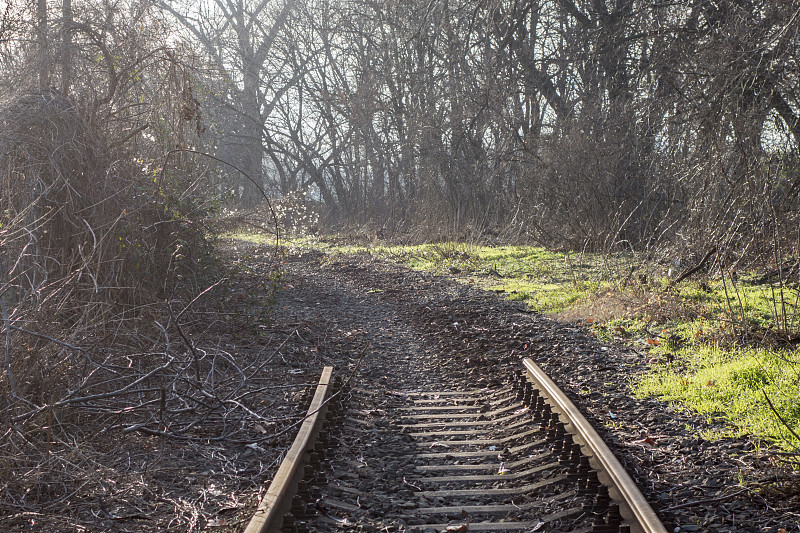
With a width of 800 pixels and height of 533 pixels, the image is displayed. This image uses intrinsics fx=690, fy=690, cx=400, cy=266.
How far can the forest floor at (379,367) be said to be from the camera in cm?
396

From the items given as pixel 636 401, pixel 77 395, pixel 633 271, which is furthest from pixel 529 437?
pixel 633 271

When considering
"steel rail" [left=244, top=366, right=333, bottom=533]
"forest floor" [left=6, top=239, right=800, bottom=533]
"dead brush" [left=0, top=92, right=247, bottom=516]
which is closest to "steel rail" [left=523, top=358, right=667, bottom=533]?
"forest floor" [left=6, top=239, right=800, bottom=533]

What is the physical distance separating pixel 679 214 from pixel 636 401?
8508mm

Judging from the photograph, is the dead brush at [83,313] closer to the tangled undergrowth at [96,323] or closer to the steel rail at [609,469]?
the tangled undergrowth at [96,323]

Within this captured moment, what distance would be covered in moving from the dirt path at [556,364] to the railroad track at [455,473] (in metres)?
0.31

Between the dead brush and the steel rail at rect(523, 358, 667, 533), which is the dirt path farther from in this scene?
the dead brush

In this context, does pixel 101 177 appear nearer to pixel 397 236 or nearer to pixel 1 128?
pixel 1 128

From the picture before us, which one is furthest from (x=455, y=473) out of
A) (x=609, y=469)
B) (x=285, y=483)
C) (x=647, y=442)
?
(x=647, y=442)

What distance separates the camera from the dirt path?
4.06 m

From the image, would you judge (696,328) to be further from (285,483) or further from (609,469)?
(285,483)

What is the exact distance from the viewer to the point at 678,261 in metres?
11.2

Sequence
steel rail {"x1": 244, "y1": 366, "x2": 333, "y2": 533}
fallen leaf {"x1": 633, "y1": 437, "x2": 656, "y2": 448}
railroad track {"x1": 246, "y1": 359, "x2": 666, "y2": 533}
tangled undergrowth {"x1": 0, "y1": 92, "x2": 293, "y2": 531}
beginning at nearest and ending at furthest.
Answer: steel rail {"x1": 244, "y1": 366, "x2": 333, "y2": 533}
railroad track {"x1": 246, "y1": 359, "x2": 666, "y2": 533}
tangled undergrowth {"x1": 0, "y1": 92, "x2": 293, "y2": 531}
fallen leaf {"x1": 633, "y1": 437, "x2": 656, "y2": 448}

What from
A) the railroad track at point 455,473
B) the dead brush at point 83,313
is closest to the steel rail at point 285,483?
the railroad track at point 455,473

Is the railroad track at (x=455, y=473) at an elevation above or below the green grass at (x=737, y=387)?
below
